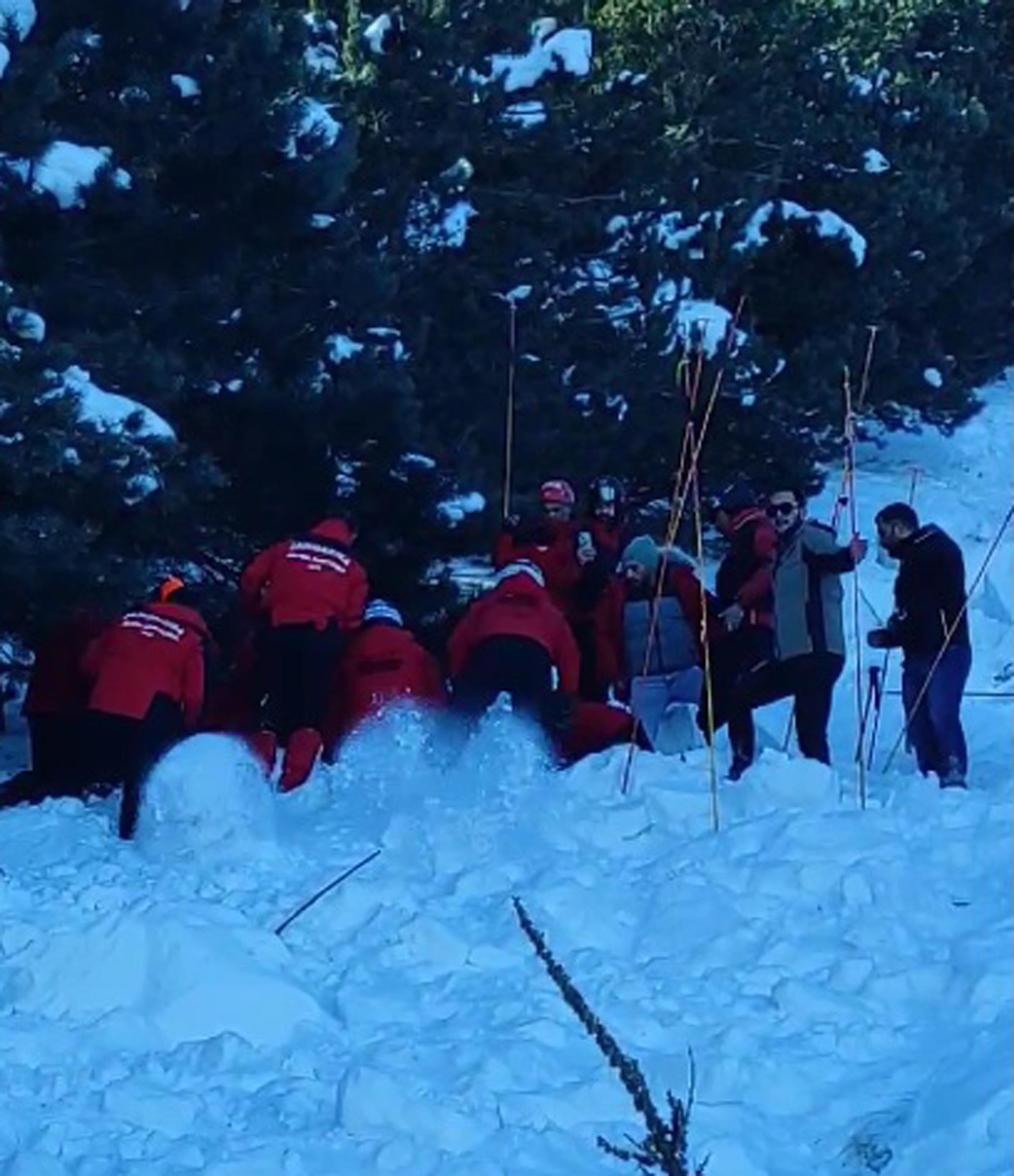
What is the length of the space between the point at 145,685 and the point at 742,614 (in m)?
3.07

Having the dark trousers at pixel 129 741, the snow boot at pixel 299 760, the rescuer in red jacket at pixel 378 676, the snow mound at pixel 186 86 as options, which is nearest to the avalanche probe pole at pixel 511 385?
the snow mound at pixel 186 86

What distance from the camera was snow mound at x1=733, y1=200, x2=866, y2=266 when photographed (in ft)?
54.3

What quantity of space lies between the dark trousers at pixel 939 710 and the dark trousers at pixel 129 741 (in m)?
3.57

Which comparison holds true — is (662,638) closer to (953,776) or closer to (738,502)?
(738,502)

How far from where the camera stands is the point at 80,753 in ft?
30.0

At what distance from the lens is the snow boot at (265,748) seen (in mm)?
8820

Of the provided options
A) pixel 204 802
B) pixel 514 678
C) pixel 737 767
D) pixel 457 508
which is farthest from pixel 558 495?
pixel 204 802

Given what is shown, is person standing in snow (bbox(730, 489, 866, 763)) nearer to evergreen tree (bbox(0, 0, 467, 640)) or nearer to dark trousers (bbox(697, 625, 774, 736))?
dark trousers (bbox(697, 625, 774, 736))

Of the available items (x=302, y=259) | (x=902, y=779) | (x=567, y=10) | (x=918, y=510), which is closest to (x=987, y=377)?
(x=918, y=510)

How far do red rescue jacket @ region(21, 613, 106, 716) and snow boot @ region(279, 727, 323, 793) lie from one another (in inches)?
52.5

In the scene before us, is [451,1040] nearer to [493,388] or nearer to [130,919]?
[130,919]

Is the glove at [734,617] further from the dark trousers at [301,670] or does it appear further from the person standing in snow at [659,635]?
the dark trousers at [301,670]

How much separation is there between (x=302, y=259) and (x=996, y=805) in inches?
213

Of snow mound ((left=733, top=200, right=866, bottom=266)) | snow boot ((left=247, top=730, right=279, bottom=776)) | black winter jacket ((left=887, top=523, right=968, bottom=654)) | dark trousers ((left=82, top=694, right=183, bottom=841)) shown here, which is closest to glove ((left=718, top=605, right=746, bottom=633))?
black winter jacket ((left=887, top=523, right=968, bottom=654))
